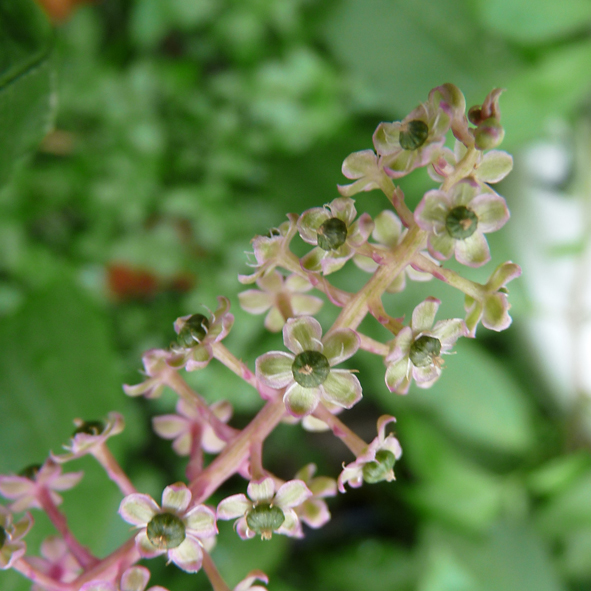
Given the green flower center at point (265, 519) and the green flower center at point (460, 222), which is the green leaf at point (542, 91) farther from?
the green flower center at point (265, 519)

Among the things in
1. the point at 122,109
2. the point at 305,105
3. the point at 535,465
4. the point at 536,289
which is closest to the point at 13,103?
the point at 122,109

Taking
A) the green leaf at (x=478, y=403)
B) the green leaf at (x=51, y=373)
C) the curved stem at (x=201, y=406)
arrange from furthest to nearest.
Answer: the green leaf at (x=478, y=403), the green leaf at (x=51, y=373), the curved stem at (x=201, y=406)

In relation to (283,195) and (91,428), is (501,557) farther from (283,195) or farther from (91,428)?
(91,428)

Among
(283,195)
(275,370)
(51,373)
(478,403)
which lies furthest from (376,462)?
(478,403)

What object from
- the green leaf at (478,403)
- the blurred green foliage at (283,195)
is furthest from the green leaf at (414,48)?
the green leaf at (478,403)

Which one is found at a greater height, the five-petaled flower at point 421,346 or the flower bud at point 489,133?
the flower bud at point 489,133

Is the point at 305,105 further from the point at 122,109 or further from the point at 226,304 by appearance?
the point at 226,304

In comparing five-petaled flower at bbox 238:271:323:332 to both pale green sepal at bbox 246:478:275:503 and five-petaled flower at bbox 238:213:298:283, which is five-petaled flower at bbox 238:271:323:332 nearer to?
five-petaled flower at bbox 238:213:298:283
